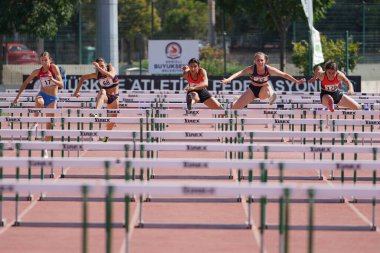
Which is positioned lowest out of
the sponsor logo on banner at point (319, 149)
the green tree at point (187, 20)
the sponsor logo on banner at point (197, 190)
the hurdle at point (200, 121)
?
the sponsor logo on banner at point (197, 190)

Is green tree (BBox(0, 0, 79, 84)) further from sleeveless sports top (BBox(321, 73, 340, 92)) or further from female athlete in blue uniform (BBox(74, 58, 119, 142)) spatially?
sleeveless sports top (BBox(321, 73, 340, 92))

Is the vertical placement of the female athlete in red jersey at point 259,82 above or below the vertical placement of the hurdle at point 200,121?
above

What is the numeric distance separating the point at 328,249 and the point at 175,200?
3.50m

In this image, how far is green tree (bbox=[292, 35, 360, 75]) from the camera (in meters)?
40.2

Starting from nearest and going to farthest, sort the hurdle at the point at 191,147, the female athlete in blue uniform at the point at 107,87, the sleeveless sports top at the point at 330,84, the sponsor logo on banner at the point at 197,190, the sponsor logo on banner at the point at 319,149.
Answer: the sponsor logo on banner at the point at 197,190, the hurdle at the point at 191,147, the sponsor logo on banner at the point at 319,149, the sleeveless sports top at the point at 330,84, the female athlete in blue uniform at the point at 107,87

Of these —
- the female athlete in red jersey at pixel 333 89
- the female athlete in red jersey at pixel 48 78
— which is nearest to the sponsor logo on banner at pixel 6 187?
the female athlete in red jersey at pixel 48 78

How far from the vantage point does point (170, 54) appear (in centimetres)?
3988

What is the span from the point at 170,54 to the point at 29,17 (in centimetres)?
581

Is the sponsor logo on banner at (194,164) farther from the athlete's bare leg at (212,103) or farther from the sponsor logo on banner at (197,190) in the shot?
the athlete's bare leg at (212,103)

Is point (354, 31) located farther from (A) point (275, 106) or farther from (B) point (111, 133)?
(B) point (111, 133)

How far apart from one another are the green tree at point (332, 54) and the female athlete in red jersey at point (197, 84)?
1895 cm

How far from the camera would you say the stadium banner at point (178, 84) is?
34.7 m

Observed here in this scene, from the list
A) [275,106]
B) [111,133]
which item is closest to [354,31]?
[275,106]

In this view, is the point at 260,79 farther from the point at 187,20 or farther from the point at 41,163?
the point at 187,20
